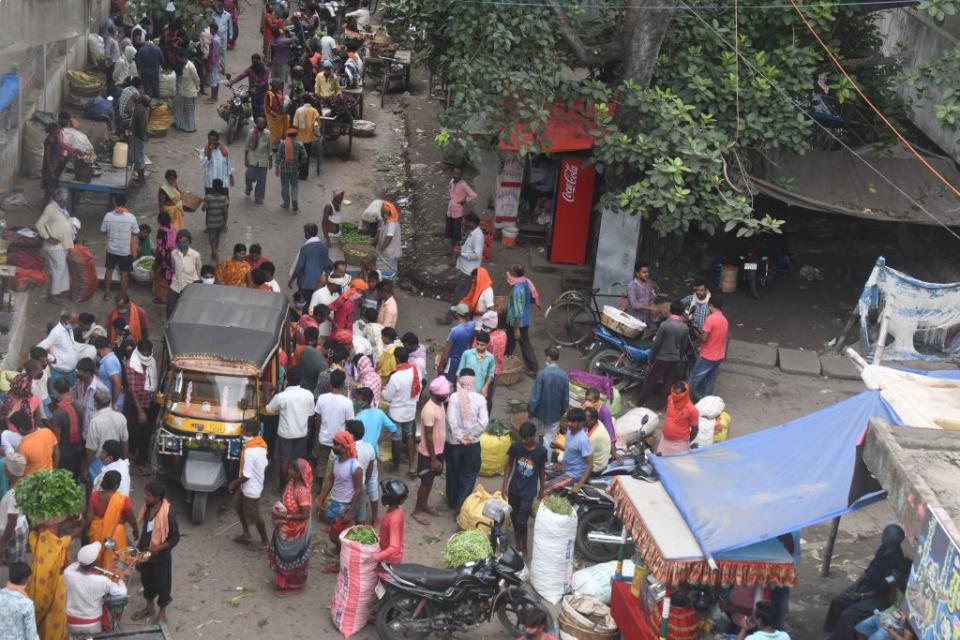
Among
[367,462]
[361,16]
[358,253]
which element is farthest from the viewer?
[361,16]

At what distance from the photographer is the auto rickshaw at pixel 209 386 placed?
11547mm

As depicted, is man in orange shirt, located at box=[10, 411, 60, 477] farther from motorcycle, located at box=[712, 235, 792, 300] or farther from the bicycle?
motorcycle, located at box=[712, 235, 792, 300]

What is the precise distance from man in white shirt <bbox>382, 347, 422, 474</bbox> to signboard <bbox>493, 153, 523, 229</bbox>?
6668 millimetres

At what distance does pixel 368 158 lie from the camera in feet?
73.6

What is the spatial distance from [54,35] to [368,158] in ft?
18.5

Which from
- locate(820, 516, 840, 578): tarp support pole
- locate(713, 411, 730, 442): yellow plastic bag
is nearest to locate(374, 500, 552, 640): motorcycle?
locate(820, 516, 840, 578): tarp support pole

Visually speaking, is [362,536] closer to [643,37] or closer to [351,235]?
[351,235]

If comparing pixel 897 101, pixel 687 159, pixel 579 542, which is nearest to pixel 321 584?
pixel 579 542

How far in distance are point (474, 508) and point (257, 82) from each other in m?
11.9

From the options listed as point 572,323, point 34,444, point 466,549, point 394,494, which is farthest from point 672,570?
point 572,323

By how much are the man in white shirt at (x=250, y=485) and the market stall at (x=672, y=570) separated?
312 centimetres

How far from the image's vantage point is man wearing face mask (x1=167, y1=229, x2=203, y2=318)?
14734 mm

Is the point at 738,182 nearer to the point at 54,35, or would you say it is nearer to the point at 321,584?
the point at 321,584

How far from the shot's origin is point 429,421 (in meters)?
12.0
